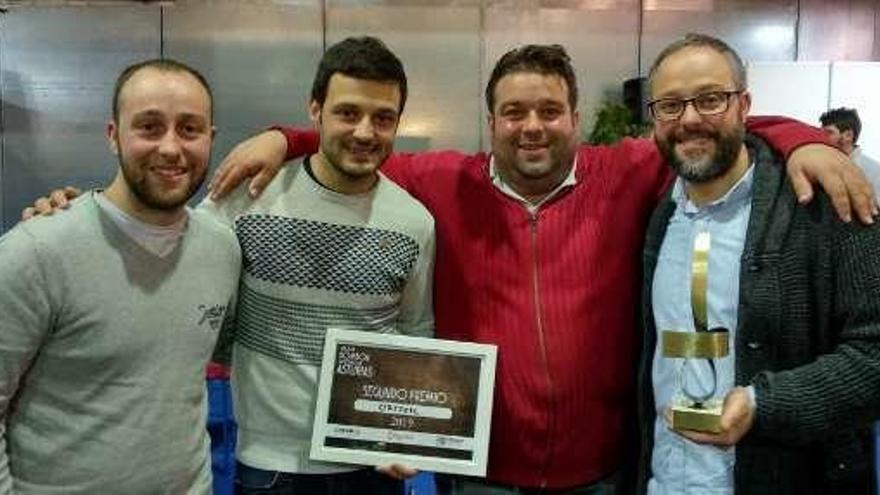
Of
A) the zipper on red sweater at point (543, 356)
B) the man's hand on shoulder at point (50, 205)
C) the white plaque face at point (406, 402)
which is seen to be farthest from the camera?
the zipper on red sweater at point (543, 356)

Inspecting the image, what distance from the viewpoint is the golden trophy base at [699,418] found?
155 centimetres

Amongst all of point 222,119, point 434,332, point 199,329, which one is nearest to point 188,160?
point 199,329

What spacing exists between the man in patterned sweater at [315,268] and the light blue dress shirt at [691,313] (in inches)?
24.2

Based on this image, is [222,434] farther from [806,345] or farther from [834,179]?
[834,179]

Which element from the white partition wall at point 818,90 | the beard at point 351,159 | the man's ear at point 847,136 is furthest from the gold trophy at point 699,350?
the white partition wall at point 818,90

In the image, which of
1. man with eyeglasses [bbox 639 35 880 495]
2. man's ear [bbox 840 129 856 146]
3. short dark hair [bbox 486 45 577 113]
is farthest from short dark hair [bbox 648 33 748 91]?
man's ear [bbox 840 129 856 146]

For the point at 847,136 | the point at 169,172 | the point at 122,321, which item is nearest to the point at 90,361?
the point at 122,321

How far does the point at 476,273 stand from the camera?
2.22 meters

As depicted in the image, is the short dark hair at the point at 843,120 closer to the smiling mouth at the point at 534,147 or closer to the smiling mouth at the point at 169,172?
the smiling mouth at the point at 534,147

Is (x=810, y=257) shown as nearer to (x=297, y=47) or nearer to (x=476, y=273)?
(x=476, y=273)

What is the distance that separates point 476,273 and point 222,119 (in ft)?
21.3

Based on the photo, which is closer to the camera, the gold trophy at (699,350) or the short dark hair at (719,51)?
the gold trophy at (699,350)

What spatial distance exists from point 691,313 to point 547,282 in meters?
0.41

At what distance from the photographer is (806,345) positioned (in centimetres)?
175
